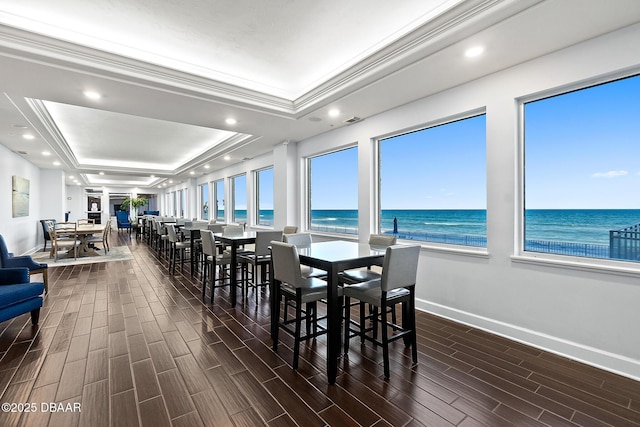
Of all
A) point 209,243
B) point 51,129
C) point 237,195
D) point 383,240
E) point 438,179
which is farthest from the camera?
point 237,195

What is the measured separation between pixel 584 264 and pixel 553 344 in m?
0.74

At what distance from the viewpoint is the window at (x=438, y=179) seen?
344 centimetres

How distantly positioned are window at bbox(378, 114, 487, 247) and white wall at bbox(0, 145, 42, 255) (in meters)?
7.49

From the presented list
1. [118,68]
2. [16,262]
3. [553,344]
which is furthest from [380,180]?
[16,262]

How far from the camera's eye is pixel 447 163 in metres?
8.25

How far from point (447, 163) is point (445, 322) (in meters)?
6.14

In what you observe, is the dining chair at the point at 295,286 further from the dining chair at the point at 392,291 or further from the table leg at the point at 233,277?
the table leg at the point at 233,277

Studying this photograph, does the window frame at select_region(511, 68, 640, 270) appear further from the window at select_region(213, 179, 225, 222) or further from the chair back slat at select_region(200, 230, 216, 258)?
the window at select_region(213, 179, 225, 222)

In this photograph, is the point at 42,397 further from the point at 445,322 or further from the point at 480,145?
the point at 480,145

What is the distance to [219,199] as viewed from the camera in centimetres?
1029

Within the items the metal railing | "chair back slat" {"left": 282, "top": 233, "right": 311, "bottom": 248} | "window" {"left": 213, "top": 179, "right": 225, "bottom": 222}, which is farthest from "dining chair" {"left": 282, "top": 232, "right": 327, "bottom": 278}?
"window" {"left": 213, "top": 179, "right": 225, "bottom": 222}

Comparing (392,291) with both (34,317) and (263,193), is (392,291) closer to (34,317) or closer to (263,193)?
(34,317)

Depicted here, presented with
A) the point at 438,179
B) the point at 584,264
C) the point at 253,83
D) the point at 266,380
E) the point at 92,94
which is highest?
the point at 253,83

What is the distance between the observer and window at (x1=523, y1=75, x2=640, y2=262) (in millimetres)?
2340
